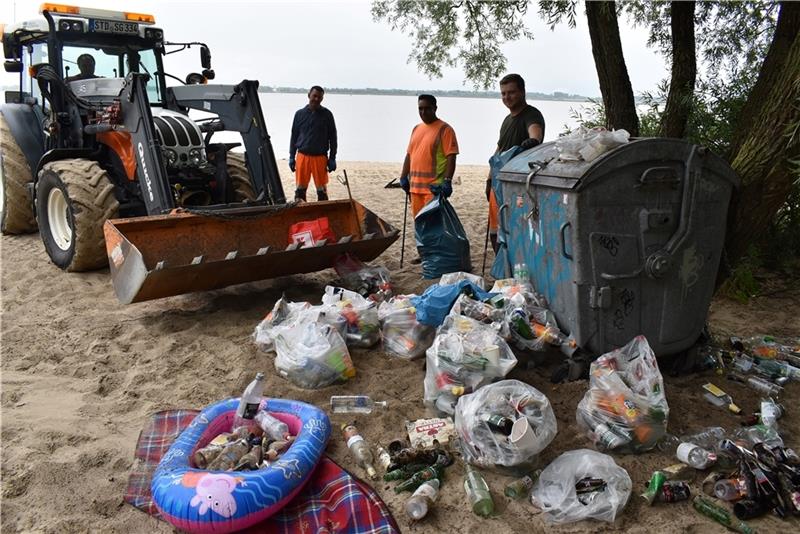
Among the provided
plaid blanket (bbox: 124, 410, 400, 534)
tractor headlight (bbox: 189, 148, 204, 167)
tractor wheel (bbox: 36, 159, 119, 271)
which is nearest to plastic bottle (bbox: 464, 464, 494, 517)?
plaid blanket (bbox: 124, 410, 400, 534)

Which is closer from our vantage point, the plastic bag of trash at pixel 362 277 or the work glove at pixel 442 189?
the plastic bag of trash at pixel 362 277

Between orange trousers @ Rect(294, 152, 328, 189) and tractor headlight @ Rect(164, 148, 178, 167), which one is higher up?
tractor headlight @ Rect(164, 148, 178, 167)

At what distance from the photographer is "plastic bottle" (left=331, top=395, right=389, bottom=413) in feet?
11.2

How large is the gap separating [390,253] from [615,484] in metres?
4.52

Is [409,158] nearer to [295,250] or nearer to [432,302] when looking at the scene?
[295,250]

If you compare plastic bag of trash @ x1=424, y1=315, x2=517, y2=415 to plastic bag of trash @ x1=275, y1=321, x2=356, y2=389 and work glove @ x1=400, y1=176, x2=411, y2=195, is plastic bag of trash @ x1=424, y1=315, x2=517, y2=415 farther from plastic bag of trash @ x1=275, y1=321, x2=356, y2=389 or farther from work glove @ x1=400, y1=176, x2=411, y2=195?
work glove @ x1=400, y1=176, x2=411, y2=195

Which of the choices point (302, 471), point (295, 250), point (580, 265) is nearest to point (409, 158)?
point (295, 250)

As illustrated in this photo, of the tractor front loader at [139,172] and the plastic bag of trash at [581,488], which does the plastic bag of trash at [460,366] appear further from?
the tractor front loader at [139,172]

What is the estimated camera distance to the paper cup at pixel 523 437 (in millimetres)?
2723

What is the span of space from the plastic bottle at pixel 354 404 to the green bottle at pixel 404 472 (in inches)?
23.0

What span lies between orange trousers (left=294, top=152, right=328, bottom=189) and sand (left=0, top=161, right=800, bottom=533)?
2.05 m

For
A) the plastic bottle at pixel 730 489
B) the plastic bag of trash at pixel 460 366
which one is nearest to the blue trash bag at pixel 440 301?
the plastic bag of trash at pixel 460 366

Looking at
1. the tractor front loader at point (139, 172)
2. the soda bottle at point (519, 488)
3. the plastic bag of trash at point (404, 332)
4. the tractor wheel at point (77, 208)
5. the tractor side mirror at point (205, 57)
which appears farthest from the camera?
the tractor side mirror at point (205, 57)

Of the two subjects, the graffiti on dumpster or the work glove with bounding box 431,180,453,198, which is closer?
the graffiti on dumpster
